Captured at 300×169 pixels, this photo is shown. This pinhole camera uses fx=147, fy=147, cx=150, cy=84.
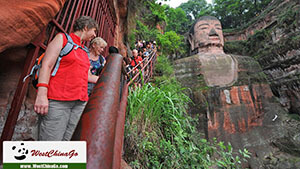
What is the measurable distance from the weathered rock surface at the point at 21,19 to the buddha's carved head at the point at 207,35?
997 centimetres

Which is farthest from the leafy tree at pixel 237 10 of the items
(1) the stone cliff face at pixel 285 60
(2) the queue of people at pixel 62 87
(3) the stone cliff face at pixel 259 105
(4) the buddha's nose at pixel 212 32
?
(2) the queue of people at pixel 62 87

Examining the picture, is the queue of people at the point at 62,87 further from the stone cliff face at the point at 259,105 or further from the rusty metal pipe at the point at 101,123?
the stone cliff face at the point at 259,105

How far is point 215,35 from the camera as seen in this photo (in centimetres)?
991

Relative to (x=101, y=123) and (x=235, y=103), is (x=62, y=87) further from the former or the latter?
(x=235, y=103)

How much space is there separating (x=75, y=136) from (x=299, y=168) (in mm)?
7376

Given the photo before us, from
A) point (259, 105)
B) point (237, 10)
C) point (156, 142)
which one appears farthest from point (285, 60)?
point (237, 10)

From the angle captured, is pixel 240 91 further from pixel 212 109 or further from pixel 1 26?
pixel 1 26

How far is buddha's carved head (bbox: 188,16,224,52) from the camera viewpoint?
981cm

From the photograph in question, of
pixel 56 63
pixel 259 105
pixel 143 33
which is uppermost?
pixel 143 33

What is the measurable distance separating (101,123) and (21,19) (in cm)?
114

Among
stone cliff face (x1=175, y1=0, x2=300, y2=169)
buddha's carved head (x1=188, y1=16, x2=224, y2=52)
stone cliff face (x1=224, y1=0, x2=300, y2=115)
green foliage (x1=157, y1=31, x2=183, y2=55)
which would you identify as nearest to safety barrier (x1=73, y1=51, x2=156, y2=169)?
stone cliff face (x1=175, y1=0, x2=300, y2=169)

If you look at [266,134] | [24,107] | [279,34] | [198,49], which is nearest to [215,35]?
[198,49]

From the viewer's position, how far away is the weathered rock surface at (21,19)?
1025 millimetres

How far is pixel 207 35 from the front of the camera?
10.0 metres
